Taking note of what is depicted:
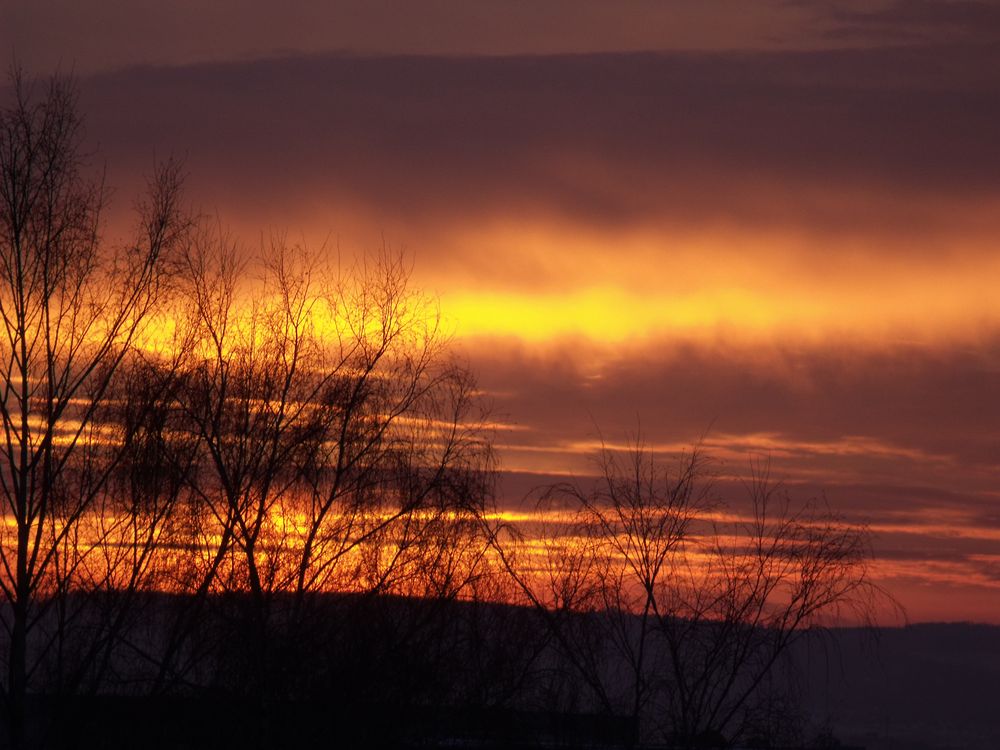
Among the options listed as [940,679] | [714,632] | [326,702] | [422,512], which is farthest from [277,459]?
[940,679]

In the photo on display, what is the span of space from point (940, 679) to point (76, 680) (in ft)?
74.7

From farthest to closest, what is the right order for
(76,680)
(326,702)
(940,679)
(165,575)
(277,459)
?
(940,679)
(277,459)
(165,575)
(76,680)
(326,702)

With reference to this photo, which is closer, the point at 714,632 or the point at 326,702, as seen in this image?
the point at 326,702

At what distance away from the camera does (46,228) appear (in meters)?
22.3

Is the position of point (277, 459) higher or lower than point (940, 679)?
higher

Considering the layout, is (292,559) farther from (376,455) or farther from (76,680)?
(76,680)

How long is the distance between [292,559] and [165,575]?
195 centimetres

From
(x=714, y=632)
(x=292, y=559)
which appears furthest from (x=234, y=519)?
(x=714, y=632)

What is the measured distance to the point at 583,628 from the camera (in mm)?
20156

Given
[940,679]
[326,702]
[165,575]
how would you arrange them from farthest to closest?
1. [940,679]
2. [165,575]
3. [326,702]

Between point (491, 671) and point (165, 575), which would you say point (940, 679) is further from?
point (165, 575)

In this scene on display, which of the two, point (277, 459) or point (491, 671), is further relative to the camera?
point (277, 459)

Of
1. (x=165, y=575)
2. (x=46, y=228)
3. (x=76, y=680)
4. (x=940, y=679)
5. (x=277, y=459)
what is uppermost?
(x=46, y=228)

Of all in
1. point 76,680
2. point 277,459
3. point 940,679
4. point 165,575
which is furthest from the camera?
point 940,679
